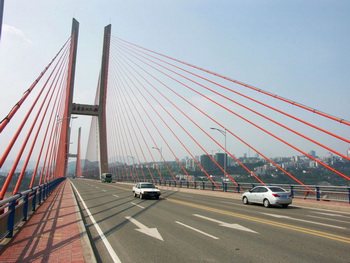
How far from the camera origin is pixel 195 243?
807cm

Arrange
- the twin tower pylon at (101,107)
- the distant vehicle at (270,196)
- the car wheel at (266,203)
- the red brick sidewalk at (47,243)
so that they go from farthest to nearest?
the twin tower pylon at (101,107), the car wheel at (266,203), the distant vehicle at (270,196), the red brick sidewalk at (47,243)

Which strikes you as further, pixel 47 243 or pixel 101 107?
pixel 101 107

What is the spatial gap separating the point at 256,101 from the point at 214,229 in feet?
49.6

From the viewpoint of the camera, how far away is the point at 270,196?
59.2 feet

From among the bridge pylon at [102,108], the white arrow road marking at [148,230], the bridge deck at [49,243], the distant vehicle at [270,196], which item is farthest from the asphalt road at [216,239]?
the bridge pylon at [102,108]

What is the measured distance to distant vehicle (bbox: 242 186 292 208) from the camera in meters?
17.8

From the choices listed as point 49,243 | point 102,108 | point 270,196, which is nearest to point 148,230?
point 49,243

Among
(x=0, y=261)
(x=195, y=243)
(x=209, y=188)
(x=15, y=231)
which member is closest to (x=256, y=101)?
(x=209, y=188)

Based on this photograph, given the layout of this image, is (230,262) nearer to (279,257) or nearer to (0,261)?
(279,257)

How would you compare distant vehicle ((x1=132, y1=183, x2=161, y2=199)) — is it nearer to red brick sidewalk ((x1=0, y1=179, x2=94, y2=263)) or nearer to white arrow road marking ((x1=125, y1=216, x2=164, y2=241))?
white arrow road marking ((x1=125, y1=216, x2=164, y2=241))

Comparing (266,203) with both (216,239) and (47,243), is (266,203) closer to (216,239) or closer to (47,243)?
(216,239)

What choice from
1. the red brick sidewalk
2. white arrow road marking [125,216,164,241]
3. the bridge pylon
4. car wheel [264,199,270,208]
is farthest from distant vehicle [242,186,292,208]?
the bridge pylon

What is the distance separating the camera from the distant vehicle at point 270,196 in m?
17.8

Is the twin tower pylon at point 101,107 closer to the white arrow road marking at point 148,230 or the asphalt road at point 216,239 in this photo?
the asphalt road at point 216,239
